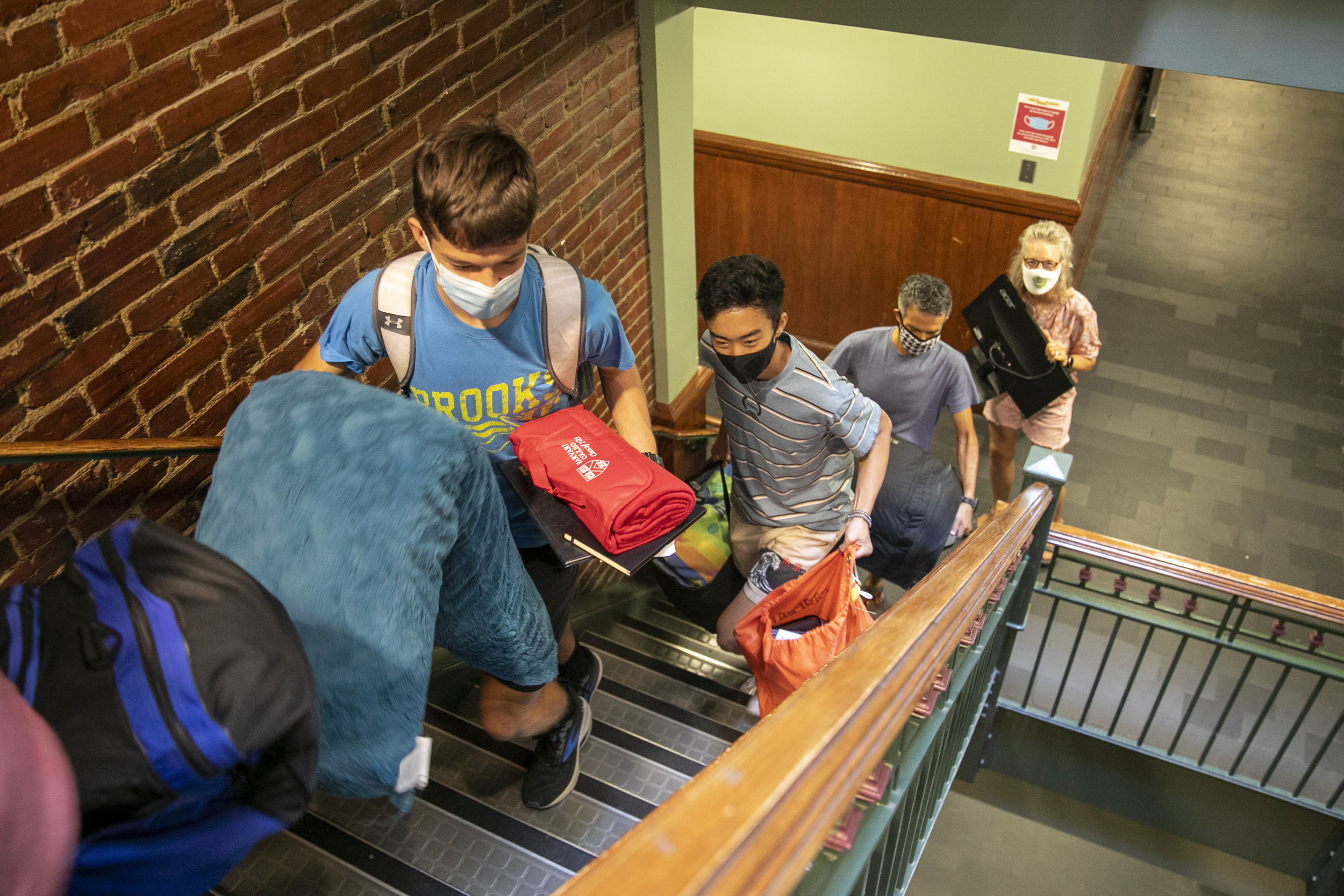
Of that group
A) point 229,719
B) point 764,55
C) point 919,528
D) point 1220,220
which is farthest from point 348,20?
point 1220,220

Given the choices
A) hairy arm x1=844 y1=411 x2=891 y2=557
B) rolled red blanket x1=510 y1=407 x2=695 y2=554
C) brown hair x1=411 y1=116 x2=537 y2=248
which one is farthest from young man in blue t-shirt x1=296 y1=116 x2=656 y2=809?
hairy arm x1=844 y1=411 x2=891 y2=557

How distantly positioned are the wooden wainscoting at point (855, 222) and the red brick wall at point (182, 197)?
3472 millimetres

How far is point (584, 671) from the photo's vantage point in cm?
289

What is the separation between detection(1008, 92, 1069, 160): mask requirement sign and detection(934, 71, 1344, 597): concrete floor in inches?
69.6

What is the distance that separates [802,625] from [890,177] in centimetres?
383

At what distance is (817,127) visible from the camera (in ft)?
19.4

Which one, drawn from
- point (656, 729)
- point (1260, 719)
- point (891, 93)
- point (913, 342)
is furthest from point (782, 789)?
point (891, 93)

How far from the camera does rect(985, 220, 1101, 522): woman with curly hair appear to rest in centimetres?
416

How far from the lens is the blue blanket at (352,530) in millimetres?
1124

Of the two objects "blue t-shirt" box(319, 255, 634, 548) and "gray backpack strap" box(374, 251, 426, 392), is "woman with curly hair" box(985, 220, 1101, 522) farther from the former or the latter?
"gray backpack strap" box(374, 251, 426, 392)

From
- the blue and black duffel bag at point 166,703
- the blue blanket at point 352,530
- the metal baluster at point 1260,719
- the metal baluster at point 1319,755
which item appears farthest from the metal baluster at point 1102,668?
the blue and black duffel bag at point 166,703

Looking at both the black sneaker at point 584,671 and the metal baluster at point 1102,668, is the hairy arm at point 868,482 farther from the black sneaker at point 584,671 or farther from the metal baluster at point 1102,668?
the metal baluster at point 1102,668

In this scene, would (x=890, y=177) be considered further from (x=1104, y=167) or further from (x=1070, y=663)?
(x=1070, y=663)

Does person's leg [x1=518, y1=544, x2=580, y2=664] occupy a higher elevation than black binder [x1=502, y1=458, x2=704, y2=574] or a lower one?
lower
